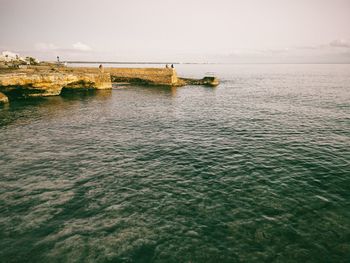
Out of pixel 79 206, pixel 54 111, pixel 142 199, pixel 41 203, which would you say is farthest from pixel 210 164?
pixel 54 111

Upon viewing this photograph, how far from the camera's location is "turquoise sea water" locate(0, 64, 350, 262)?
35.1ft

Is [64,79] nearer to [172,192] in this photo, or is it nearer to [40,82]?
[40,82]

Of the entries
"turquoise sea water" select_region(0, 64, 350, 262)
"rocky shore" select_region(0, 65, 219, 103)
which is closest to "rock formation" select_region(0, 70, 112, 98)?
"rocky shore" select_region(0, 65, 219, 103)

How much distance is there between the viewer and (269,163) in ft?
64.3

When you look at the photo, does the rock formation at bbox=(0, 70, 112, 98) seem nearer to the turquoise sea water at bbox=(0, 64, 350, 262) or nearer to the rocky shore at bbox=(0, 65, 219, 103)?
the rocky shore at bbox=(0, 65, 219, 103)

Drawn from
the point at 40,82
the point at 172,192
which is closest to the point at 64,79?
the point at 40,82

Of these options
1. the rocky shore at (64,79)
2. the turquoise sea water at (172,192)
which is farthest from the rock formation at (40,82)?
the turquoise sea water at (172,192)

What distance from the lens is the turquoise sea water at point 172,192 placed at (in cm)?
1069

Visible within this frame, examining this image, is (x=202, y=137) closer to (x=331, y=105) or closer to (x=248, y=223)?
(x=248, y=223)

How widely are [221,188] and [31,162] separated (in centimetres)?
1490

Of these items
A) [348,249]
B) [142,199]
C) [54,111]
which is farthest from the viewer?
[54,111]

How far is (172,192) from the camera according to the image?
50.2ft

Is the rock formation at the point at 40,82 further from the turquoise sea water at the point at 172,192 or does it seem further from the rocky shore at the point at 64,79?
the turquoise sea water at the point at 172,192

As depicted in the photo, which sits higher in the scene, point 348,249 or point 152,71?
point 152,71
